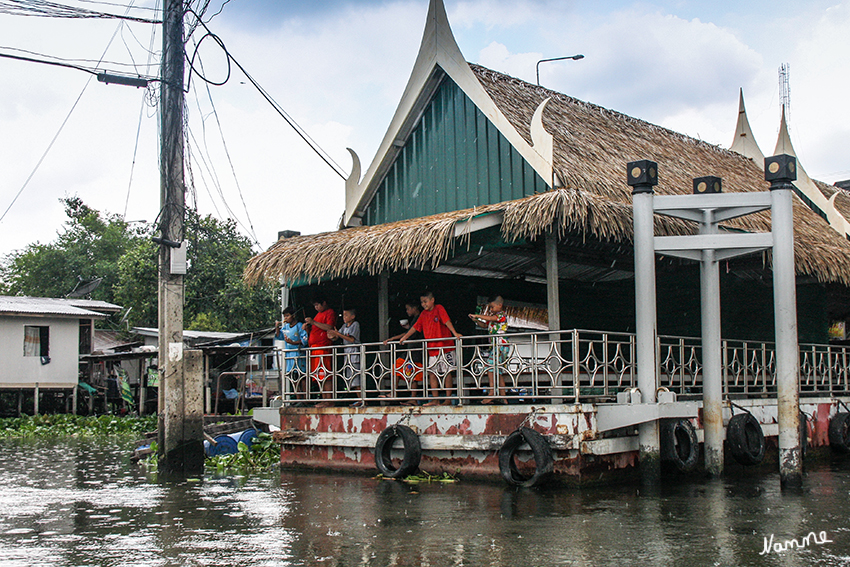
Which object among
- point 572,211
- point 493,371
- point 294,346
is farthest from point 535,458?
point 294,346

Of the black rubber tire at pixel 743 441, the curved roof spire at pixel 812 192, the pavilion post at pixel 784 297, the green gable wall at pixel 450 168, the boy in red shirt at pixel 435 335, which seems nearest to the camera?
the pavilion post at pixel 784 297

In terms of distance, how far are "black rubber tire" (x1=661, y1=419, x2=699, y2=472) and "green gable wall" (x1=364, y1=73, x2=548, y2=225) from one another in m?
3.74

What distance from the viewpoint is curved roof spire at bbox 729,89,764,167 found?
19.4 m

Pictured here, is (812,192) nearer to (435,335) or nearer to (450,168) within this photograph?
(450,168)

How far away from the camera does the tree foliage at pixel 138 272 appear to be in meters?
39.3

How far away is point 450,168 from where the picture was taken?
1373 cm

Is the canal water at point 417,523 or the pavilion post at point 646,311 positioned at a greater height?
the pavilion post at point 646,311

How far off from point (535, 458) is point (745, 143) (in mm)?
12545

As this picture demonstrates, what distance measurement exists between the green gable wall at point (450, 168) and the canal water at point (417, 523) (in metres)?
4.56

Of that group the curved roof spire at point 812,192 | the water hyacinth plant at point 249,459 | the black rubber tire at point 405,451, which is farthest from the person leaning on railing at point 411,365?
the curved roof spire at point 812,192

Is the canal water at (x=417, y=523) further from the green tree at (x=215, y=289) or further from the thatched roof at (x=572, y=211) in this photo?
the green tree at (x=215, y=289)

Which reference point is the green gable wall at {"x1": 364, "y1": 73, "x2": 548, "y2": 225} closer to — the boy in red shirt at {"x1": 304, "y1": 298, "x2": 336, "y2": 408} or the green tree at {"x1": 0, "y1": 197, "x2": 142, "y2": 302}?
the boy in red shirt at {"x1": 304, "y1": 298, "x2": 336, "y2": 408}

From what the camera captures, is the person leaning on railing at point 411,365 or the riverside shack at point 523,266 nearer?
the riverside shack at point 523,266

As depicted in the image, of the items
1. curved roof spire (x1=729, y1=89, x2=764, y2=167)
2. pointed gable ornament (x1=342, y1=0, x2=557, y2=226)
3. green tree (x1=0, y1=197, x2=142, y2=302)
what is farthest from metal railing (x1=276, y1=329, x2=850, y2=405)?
green tree (x1=0, y1=197, x2=142, y2=302)
